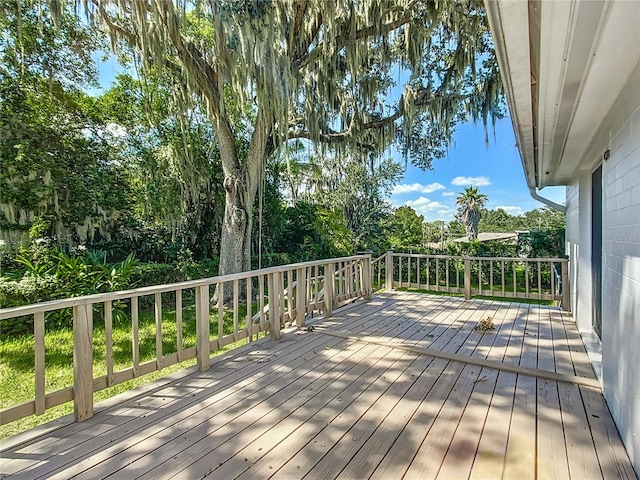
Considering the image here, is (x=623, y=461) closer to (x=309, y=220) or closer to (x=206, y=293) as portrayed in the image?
(x=206, y=293)

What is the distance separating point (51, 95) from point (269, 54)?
15.2 ft

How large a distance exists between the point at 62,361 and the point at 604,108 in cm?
523

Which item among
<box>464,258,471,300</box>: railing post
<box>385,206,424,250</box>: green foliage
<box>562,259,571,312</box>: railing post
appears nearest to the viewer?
<box>562,259,571,312</box>: railing post

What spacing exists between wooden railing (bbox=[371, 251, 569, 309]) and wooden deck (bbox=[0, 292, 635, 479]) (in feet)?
6.90

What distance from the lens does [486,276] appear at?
8.99 m

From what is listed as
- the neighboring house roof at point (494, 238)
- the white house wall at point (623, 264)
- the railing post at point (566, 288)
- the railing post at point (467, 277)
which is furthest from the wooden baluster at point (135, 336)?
the neighboring house roof at point (494, 238)

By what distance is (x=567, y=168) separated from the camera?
402cm

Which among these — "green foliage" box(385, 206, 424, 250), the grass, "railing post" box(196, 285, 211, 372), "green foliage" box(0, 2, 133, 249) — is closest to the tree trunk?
the grass

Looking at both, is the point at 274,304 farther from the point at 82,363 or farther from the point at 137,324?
the point at 82,363

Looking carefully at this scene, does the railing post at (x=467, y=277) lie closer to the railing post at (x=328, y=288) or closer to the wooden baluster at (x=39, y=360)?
the railing post at (x=328, y=288)

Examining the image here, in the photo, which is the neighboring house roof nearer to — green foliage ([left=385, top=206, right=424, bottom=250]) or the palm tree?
the palm tree

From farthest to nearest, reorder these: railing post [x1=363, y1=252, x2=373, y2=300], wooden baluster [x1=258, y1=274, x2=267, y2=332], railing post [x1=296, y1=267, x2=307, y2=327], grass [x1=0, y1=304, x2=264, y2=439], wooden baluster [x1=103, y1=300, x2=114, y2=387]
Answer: railing post [x1=363, y1=252, x2=373, y2=300]
railing post [x1=296, y1=267, x2=307, y2=327]
wooden baluster [x1=258, y1=274, x2=267, y2=332]
grass [x1=0, y1=304, x2=264, y2=439]
wooden baluster [x1=103, y1=300, x2=114, y2=387]

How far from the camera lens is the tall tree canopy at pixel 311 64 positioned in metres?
4.57

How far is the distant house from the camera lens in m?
1.24
